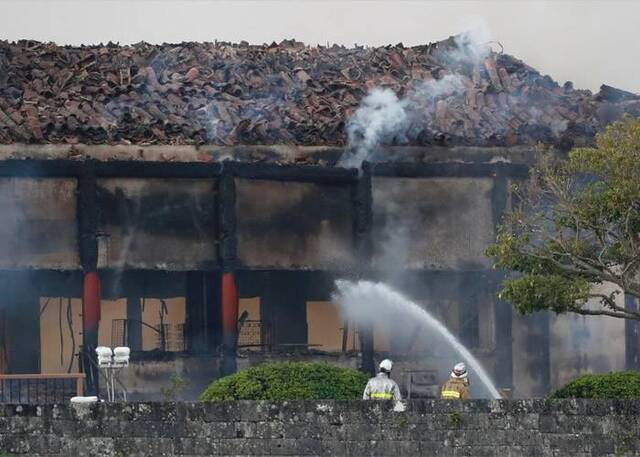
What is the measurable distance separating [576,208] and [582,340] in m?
16.6

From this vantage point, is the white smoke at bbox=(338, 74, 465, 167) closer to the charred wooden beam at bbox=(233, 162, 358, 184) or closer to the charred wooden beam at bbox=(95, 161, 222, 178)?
the charred wooden beam at bbox=(233, 162, 358, 184)

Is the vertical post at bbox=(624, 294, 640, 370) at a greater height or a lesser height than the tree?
lesser

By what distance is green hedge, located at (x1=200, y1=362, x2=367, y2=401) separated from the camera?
97.7 feet

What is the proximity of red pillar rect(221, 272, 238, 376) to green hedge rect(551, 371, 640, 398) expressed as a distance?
15165 mm

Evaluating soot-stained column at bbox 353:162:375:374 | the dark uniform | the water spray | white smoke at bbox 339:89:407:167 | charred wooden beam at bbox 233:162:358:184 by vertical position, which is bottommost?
the dark uniform

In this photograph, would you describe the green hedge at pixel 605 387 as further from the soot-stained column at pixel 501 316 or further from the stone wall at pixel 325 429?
the soot-stained column at pixel 501 316

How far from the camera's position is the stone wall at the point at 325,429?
2612cm

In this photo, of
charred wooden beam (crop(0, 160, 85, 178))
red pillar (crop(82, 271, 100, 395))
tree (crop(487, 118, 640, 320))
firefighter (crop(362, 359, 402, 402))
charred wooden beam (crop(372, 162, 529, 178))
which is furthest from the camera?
charred wooden beam (crop(372, 162, 529, 178))

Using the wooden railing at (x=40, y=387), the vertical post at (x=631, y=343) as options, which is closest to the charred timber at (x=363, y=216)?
the vertical post at (x=631, y=343)

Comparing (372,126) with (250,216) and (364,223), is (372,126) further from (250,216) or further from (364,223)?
(250,216)

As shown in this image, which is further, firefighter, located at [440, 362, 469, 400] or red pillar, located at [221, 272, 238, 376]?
red pillar, located at [221, 272, 238, 376]

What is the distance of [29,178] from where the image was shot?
1736 inches

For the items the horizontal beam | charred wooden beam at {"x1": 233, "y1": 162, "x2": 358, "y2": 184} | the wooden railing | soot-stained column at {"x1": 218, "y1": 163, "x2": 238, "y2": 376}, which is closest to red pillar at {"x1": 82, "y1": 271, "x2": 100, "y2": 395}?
the horizontal beam

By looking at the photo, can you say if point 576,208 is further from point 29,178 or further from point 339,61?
point 339,61
